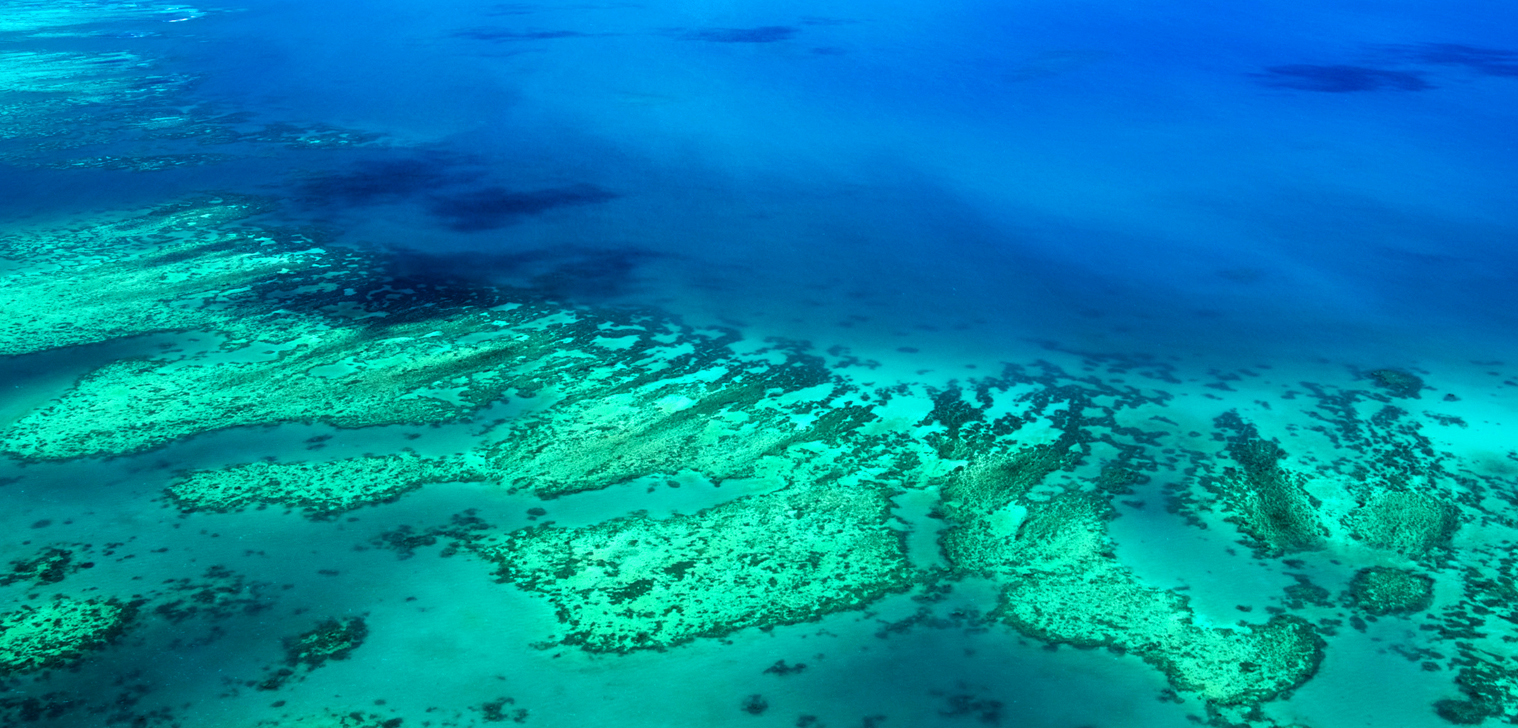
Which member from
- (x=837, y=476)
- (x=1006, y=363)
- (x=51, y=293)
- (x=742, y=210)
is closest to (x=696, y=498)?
(x=837, y=476)

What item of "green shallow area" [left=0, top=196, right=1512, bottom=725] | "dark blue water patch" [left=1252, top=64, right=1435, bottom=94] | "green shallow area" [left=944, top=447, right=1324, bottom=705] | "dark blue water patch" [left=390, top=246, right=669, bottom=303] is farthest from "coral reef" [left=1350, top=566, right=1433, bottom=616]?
"dark blue water patch" [left=1252, top=64, right=1435, bottom=94]

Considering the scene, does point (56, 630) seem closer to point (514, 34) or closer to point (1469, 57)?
point (514, 34)

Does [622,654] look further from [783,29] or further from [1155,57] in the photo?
[783,29]

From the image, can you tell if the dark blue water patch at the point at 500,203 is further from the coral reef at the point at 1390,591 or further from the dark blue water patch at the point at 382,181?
the coral reef at the point at 1390,591

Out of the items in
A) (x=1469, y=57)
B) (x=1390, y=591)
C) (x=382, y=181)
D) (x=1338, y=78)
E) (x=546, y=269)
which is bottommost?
(x=1390, y=591)

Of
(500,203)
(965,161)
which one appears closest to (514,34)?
(500,203)

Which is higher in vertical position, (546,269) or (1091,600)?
(546,269)

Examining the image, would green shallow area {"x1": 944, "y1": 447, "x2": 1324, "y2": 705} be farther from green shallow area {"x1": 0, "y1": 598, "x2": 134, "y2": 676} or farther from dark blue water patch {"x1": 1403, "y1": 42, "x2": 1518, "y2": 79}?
dark blue water patch {"x1": 1403, "y1": 42, "x2": 1518, "y2": 79}
